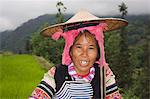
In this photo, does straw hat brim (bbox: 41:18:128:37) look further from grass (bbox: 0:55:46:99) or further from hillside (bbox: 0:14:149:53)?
grass (bbox: 0:55:46:99)

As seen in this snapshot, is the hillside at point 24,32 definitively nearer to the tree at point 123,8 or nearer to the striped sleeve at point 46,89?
the tree at point 123,8

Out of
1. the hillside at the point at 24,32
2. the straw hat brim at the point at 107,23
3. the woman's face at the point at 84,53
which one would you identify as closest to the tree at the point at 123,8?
Result: the hillside at the point at 24,32

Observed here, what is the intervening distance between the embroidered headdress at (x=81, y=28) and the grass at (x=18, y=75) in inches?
24.8

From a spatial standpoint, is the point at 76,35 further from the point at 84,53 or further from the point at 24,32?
the point at 24,32

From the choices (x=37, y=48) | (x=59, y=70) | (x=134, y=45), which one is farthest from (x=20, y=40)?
(x=134, y=45)

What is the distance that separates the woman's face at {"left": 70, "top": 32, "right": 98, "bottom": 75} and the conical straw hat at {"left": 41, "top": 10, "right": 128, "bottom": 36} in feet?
0.42

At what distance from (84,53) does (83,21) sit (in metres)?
0.23

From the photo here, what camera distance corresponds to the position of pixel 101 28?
3.54 m

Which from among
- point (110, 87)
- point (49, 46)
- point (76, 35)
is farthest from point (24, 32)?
point (110, 87)

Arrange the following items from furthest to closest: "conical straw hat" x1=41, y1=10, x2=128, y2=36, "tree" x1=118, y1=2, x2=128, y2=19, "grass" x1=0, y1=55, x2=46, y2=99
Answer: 1. "grass" x1=0, y1=55, x2=46, y2=99
2. "tree" x1=118, y1=2, x2=128, y2=19
3. "conical straw hat" x1=41, y1=10, x2=128, y2=36

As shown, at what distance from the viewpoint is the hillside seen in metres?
4.00

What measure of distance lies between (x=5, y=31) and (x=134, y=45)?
1449mm

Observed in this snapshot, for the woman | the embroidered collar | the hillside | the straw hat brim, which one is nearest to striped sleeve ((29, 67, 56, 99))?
the woman

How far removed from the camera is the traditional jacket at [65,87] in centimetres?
348
